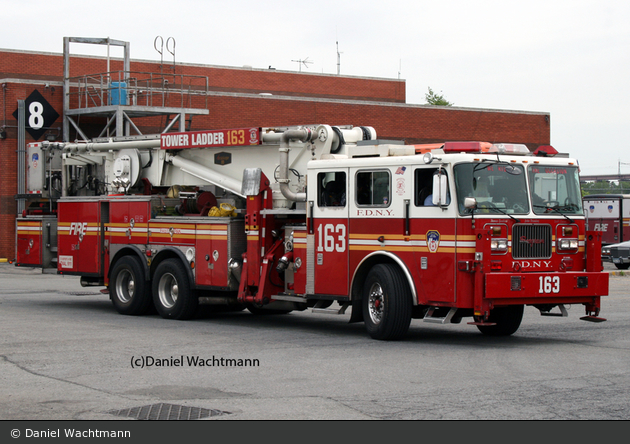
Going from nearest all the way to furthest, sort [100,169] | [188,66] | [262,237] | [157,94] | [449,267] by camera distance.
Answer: [449,267] → [262,237] → [100,169] → [157,94] → [188,66]

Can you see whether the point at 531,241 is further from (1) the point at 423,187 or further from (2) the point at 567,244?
(1) the point at 423,187

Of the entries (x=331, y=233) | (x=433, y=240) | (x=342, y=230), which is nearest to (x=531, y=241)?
(x=433, y=240)

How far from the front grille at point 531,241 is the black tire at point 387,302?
5.20 ft

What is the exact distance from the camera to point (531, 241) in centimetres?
1213

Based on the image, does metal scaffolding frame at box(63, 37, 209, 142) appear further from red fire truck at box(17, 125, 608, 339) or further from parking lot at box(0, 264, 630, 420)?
parking lot at box(0, 264, 630, 420)

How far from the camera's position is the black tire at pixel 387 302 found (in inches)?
480

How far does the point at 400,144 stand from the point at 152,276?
18.1 feet

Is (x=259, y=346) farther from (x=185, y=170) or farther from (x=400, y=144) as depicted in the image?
(x=185, y=170)

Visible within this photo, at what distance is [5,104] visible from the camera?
31.2m

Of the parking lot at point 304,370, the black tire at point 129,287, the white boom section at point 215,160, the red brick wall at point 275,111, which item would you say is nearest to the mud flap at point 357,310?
the parking lot at point 304,370

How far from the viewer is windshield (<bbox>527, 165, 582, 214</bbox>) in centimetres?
1242

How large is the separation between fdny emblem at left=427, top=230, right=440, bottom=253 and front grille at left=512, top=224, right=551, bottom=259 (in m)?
1.02

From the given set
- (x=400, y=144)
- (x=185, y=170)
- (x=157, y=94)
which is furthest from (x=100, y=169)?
(x=157, y=94)
